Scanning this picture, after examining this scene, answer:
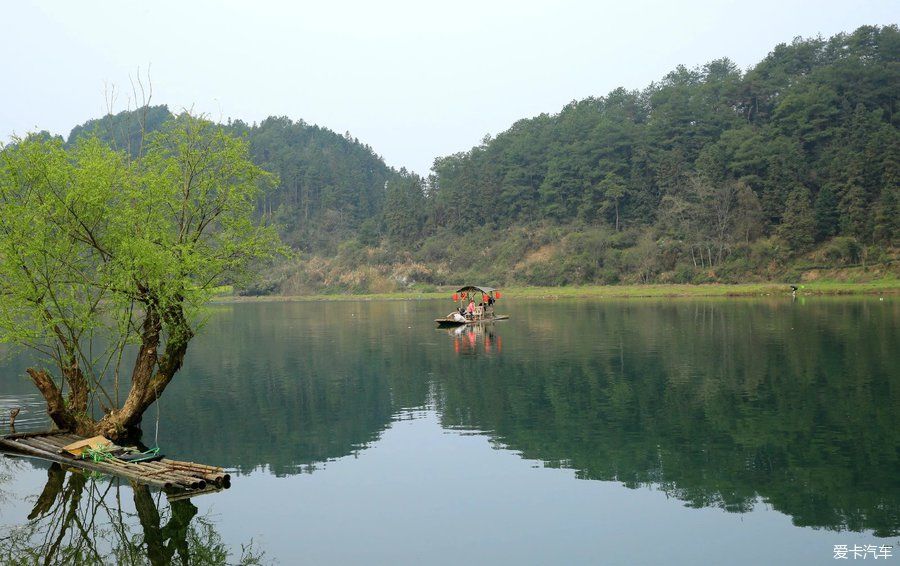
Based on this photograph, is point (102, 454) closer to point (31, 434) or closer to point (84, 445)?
point (84, 445)

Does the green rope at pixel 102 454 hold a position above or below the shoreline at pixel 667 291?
below

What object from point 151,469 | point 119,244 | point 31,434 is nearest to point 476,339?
point 119,244

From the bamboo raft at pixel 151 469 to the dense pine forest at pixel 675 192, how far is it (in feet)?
288

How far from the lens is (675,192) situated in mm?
134000

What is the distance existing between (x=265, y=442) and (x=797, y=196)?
4126 inches

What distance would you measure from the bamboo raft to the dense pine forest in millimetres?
87802

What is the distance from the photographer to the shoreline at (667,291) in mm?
93750

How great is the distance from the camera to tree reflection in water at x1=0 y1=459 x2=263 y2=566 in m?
17.0

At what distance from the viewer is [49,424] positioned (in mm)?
29562

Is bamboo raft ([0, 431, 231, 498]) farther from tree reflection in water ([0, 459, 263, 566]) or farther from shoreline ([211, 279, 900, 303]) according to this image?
shoreline ([211, 279, 900, 303])

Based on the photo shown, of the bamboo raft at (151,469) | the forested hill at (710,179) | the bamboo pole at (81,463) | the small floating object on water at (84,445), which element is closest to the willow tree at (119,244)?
the bamboo pole at (81,463)

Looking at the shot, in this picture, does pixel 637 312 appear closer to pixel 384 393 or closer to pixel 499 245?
pixel 384 393

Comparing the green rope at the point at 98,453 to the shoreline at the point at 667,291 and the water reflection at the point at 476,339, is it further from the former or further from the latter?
the shoreline at the point at 667,291

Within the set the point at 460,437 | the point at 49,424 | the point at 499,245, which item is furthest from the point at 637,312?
the point at 499,245
